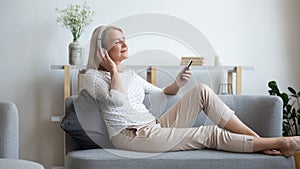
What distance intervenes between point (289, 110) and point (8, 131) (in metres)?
2.09

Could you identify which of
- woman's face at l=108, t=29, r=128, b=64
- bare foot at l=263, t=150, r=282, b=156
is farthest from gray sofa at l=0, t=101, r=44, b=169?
bare foot at l=263, t=150, r=282, b=156

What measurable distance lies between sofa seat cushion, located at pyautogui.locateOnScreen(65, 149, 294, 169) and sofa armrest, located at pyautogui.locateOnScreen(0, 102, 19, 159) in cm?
32

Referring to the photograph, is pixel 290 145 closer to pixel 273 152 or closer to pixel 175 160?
pixel 273 152

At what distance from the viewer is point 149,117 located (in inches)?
105

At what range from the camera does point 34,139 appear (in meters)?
3.48

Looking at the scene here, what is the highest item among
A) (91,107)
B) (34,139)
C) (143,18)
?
(143,18)

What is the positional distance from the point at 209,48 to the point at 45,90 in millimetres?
1326

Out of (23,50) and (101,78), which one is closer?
(101,78)

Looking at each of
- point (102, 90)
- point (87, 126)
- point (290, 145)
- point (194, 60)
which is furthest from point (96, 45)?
point (290, 145)

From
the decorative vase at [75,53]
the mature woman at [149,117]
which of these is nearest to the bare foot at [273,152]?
the mature woman at [149,117]

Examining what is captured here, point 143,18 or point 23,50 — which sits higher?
point 143,18

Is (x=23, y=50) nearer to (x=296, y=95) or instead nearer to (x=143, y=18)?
(x=143, y=18)

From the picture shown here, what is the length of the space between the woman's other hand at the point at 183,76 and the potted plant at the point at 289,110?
84 cm

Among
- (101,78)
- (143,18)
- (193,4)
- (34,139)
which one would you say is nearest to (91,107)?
(101,78)
